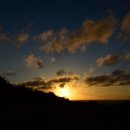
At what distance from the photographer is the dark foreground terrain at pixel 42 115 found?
2638 centimetres

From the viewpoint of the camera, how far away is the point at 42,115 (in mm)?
29453

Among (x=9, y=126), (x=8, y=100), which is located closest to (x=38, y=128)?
(x=9, y=126)

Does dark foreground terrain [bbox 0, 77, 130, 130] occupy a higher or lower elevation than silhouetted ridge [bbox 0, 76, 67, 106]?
lower

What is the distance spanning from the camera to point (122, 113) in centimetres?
3978

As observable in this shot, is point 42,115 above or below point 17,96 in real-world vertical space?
below

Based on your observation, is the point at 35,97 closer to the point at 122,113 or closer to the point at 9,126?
the point at 122,113

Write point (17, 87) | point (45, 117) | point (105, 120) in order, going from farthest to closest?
point (17, 87), point (105, 120), point (45, 117)

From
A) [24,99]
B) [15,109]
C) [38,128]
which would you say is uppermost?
[24,99]

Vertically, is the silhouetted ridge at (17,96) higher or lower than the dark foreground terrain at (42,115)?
higher

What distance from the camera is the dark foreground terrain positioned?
86.5 feet

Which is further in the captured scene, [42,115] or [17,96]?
[17,96]

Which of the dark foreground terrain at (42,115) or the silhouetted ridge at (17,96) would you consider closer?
the dark foreground terrain at (42,115)

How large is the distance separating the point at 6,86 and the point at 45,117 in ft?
34.4

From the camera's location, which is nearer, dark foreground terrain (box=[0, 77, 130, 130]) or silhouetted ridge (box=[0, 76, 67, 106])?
dark foreground terrain (box=[0, 77, 130, 130])
